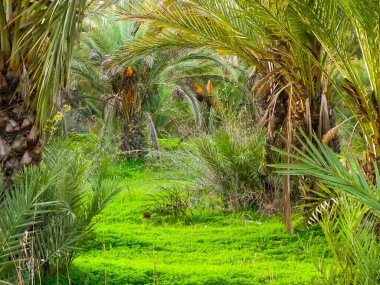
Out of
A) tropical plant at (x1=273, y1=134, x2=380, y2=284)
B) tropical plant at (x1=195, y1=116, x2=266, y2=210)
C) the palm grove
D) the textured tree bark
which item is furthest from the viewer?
tropical plant at (x1=195, y1=116, x2=266, y2=210)

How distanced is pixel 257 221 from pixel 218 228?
68 centimetres

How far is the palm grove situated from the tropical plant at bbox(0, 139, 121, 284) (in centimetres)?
1

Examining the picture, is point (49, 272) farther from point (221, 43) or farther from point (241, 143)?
point (241, 143)

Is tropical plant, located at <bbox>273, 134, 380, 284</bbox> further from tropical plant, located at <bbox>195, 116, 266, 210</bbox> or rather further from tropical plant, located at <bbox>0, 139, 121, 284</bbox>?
tropical plant, located at <bbox>195, 116, 266, 210</bbox>

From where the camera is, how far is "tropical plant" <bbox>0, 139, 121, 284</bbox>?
4648mm

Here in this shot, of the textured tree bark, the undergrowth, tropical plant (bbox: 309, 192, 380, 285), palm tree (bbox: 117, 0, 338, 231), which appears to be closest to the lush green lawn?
the undergrowth

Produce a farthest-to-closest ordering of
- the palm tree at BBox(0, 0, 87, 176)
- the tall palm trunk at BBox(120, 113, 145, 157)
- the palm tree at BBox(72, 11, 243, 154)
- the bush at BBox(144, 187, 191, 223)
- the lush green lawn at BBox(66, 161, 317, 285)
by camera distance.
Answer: the tall palm trunk at BBox(120, 113, 145, 157), the palm tree at BBox(72, 11, 243, 154), the bush at BBox(144, 187, 191, 223), the lush green lawn at BBox(66, 161, 317, 285), the palm tree at BBox(0, 0, 87, 176)

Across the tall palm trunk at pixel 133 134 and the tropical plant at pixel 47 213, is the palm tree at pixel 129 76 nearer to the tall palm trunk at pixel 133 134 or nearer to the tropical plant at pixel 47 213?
the tall palm trunk at pixel 133 134

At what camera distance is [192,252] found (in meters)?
7.04

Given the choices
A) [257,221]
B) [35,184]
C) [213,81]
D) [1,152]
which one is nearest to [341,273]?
[35,184]

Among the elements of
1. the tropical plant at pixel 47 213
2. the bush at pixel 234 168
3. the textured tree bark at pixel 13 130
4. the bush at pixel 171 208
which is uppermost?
the textured tree bark at pixel 13 130

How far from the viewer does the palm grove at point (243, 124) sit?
15.0 feet

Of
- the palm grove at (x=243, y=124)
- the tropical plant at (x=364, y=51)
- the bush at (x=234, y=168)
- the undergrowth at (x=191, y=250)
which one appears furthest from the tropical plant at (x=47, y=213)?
the bush at (x=234, y=168)

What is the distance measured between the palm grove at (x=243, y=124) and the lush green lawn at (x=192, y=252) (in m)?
0.37
